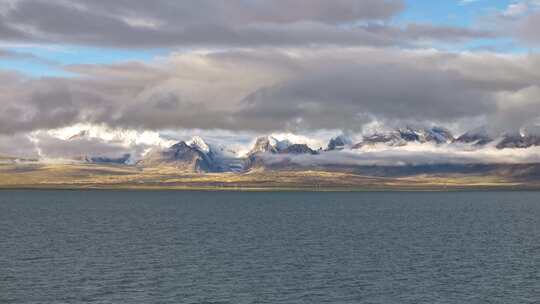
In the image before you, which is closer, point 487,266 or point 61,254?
point 487,266

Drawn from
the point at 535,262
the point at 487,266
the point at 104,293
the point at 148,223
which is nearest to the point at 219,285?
the point at 104,293

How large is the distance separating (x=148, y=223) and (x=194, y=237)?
46281 mm

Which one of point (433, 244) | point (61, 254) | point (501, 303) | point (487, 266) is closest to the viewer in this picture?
point (501, 303)

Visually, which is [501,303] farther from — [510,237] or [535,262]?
[510,237]

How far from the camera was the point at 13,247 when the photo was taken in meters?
128

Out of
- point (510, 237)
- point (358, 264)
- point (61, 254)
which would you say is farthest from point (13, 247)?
point (510, 237)

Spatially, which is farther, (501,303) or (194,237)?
(194,237)

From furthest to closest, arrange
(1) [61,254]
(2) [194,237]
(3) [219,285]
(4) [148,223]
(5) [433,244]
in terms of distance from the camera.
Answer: (4) [148,223] → (2) [194,237] → (5) [433,244] → (1) [61,254] → (3) [219,285]

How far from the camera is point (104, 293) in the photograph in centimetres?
8431

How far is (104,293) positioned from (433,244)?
75.8 m

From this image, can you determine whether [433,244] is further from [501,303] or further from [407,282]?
[501,303]

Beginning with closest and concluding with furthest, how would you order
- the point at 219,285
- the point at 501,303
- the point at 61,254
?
the point at 501,303
the point at 219,285
the point at 61,254

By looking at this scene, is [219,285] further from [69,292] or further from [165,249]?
[165,249]

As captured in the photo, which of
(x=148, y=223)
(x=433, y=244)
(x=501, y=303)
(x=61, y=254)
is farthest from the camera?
(x=148, y=223)
